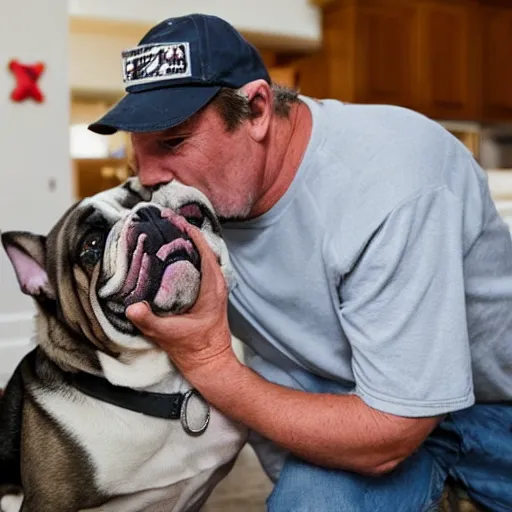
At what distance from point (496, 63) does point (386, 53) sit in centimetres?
90

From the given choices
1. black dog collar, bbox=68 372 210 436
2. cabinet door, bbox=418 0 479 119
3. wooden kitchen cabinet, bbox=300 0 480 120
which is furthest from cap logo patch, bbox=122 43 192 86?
cabinet door, bbox=418 0 479 119

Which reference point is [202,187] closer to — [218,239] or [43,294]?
[218,239]

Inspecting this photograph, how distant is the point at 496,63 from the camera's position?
5.00 metres

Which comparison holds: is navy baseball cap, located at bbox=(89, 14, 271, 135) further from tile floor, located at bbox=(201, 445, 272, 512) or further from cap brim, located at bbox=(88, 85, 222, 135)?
tile floor, located at bbox=(201, 445, 272, 512)

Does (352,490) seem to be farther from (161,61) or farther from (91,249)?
(161,61)

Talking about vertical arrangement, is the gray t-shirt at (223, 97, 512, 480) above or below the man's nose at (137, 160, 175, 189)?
below

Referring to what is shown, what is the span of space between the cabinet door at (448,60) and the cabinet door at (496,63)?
10 centimetres

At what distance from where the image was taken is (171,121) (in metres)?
1.14

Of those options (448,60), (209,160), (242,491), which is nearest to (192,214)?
(209,160)

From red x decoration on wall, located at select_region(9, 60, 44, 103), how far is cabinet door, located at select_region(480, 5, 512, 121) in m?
3.11

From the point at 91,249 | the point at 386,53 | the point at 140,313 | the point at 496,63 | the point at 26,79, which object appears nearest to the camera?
the point at 140,313

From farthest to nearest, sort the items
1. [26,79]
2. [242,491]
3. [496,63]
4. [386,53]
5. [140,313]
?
[496,63] < [386,53] < [26,79] < [242,491] < [140,313]

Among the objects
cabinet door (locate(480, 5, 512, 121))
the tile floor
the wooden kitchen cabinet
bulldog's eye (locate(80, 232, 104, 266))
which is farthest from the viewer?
cabinet door (locate(480, 5, 512, 121))

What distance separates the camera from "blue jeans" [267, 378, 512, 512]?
1318mm
